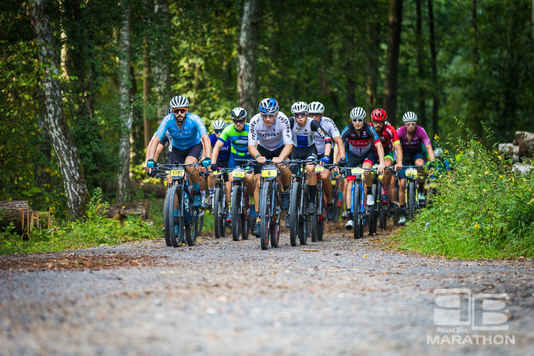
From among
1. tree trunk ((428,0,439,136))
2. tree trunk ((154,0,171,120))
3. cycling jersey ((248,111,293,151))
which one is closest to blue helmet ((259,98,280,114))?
cycling jersey ((248,111,293,151))

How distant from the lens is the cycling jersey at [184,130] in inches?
415

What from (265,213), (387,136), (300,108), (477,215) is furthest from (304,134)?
(477,215)

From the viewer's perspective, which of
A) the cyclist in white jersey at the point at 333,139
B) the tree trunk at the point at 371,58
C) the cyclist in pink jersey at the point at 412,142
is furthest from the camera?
the tree trunk at the point at 371,58

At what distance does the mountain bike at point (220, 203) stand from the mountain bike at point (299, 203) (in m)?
2.35

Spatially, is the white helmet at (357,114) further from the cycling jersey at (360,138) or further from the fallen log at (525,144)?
the fallen log at (525,144)

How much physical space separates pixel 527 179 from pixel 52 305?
24.4 ft

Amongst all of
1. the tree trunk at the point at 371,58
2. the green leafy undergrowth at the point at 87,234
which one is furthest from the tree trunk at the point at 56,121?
the tree trunk at the point at 371,58

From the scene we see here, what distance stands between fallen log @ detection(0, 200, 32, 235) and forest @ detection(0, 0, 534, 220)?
6.00 feet

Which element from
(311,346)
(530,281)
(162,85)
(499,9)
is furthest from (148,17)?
(499,9)

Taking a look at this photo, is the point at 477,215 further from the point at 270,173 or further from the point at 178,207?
the point at 178,207

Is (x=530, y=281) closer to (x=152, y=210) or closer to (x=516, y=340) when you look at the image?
(x=516, y=340)

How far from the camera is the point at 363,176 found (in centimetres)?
1213

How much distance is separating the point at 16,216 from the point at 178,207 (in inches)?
173

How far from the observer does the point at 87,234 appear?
12328 millimetres
